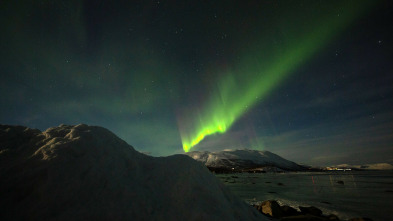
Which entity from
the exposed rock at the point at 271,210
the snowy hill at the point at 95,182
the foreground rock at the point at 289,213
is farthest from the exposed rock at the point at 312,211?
the snowy hill at the point at 95,182

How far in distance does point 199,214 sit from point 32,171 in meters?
6.22

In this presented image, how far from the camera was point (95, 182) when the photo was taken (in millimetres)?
6645

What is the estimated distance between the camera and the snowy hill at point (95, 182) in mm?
5719

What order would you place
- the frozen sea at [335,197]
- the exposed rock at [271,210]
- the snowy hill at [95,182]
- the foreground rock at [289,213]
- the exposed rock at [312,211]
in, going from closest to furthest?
the snowy hill at [95,182] → the foreground rock at [289,213] → the exposed rock at [271,210] → the exposed rock at [312,211] → the frozen sea at [335,197]

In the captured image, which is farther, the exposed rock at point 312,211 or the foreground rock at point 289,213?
the exposed rock at point 312,211

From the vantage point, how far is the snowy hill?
572 centimetres

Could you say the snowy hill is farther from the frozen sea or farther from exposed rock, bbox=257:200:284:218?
the frozen sea

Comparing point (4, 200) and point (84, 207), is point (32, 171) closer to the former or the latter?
point (4, 200)

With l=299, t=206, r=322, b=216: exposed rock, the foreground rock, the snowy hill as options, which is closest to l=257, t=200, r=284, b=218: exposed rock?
the foreground rock

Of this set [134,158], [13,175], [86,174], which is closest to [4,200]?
[13,175]

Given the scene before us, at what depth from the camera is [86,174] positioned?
6.73 meters

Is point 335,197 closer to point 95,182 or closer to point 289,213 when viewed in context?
point 289,213

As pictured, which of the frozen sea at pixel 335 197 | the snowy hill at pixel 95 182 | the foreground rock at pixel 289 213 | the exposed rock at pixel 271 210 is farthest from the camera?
the frozen sea at pixel 335 197

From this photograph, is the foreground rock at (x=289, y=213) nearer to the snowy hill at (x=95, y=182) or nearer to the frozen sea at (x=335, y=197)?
the frozen sea at (x=335, y=197)
